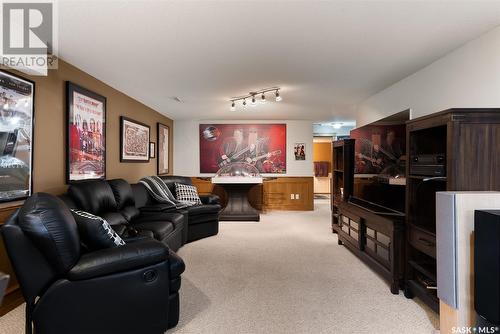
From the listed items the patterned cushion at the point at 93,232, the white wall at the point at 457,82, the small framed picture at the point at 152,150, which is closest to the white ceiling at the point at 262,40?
the white wall at the point at 457,82

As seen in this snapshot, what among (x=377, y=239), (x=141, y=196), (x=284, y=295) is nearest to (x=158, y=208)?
(x=141, y=196)

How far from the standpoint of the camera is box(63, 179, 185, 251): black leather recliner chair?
2.77 metres

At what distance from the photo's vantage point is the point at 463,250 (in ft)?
5.24

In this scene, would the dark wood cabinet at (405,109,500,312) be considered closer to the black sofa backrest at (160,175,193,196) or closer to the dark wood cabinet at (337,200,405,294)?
the dark wood cabinet at (337,200,405,294)

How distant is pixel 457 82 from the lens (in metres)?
2.64

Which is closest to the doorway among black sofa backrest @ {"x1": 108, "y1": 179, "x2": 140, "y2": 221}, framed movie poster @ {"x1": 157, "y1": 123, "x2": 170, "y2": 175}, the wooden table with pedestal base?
the wooden table with pedestal base

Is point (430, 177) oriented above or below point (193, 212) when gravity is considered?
above

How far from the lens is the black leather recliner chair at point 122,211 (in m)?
2.77

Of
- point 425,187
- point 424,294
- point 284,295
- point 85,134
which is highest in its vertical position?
point 85,134

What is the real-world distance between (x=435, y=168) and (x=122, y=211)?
3279 millimetres

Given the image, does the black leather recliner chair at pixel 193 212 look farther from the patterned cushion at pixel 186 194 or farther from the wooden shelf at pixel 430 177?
the wooden shelf at pixel 430 177

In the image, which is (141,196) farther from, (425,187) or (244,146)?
(425,187)

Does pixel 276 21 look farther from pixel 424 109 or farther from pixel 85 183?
pixel 85 183

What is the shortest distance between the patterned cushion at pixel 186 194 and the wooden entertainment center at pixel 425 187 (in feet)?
8.73
